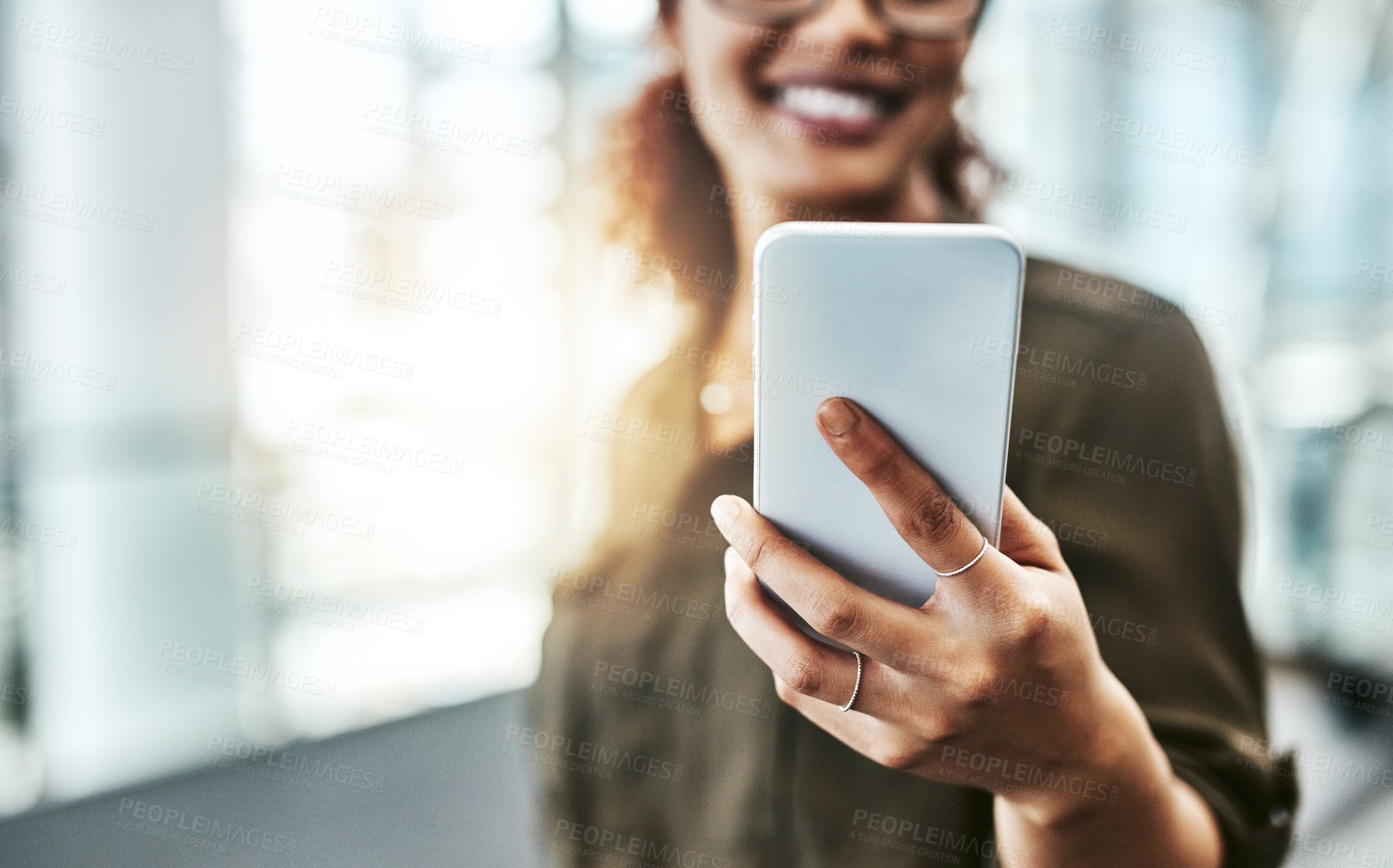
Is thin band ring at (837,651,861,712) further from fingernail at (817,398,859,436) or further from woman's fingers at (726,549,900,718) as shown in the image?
fingernail at (817,398,859,436)

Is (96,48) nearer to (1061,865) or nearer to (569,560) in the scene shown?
(569,560)

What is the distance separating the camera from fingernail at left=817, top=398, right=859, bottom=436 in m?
0.41

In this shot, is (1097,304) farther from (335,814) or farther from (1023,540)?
(335,814)

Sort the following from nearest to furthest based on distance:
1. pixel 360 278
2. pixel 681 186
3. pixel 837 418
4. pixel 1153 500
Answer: pixel 837 418 → pixel 1153 500 → pixel 681 186 → pixel 360 278

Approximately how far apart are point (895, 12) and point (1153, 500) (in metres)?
0.47

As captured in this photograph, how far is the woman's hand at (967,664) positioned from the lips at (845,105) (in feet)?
1.29

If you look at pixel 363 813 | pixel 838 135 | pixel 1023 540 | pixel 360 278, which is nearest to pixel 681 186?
pixel 838 135

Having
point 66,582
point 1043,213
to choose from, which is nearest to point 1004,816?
point 1043,213

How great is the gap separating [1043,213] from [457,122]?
656 millimetres

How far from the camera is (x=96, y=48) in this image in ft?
2.87

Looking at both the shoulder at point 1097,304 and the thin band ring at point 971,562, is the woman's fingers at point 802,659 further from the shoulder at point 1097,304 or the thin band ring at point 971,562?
the shoulder at point 1097,304

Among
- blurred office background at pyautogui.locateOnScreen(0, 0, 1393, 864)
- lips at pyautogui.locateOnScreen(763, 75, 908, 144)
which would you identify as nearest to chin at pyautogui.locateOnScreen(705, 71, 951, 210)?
lips at pyautogui.locateOnScreen(763, 75, 908, 144)

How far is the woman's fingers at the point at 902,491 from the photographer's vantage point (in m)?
0.41

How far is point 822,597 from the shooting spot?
447 millimetres
